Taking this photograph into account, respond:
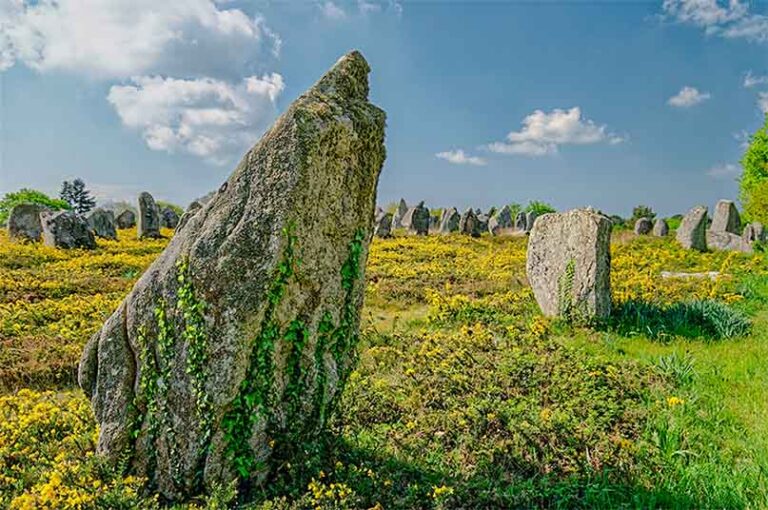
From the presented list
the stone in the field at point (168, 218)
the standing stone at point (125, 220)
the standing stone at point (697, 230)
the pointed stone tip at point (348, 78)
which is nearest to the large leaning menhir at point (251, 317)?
the pointed stone tip at point (348, 78)

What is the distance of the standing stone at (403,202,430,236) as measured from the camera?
3669cm

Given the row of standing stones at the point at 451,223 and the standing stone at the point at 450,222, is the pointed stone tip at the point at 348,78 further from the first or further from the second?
the standing stone at the point at 450,222

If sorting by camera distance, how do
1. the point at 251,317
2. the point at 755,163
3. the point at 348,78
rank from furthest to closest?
the point at 755,163 < the point at 348,78 < the point at 251,317

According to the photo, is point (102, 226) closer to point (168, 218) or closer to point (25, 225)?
point (25, 225)

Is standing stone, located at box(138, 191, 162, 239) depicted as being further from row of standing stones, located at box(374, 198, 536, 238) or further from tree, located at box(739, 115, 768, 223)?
tree, located at box(739, 115, 768, 223)

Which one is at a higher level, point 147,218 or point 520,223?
point 520,223

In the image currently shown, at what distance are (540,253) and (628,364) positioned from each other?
3.79 metres

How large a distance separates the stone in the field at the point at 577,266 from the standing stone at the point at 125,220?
121ft

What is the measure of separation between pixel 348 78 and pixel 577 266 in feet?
22.9

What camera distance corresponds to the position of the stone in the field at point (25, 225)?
Answer: 25484 mm

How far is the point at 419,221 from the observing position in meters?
36.9

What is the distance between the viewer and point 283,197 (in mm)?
4086

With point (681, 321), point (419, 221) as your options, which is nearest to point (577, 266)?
point (681, 321)

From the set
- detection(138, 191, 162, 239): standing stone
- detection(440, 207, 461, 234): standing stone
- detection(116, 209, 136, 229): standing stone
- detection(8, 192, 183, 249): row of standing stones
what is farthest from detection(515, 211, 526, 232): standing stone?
detection(116, 209, 136, 229): standing stone
